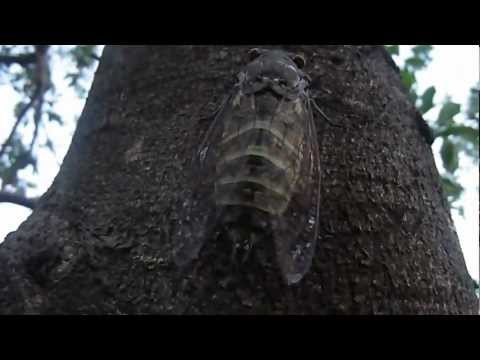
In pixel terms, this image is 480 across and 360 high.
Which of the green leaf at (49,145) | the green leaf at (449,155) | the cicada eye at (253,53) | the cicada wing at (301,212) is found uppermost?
the green leaf at (49,145)

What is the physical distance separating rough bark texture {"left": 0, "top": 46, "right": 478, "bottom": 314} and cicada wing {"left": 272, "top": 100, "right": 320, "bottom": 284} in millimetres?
20

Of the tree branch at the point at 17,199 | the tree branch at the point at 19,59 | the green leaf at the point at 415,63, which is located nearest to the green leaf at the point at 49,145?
the tree branch at the point at 19,59

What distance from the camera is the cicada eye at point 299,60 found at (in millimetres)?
1242

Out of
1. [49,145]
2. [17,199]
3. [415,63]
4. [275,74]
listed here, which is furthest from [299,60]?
[49,145]

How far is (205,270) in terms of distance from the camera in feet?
3.11

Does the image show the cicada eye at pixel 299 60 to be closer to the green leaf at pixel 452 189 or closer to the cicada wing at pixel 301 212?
the cicada wing at pixel 301 212

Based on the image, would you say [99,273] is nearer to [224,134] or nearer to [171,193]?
[171,193]

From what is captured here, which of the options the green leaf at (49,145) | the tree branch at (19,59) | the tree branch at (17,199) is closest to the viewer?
the tree branch at (17,199)

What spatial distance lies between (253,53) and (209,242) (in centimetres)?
50

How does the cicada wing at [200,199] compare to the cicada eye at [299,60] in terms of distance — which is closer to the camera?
the cicada wing at [200,199]
